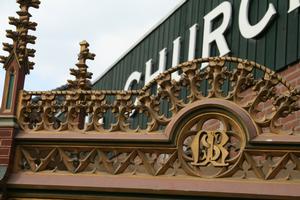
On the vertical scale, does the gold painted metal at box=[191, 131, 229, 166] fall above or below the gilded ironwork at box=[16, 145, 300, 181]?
above

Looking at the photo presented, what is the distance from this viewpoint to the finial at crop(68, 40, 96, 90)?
29.7ft

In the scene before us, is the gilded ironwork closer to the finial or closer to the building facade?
the building facade

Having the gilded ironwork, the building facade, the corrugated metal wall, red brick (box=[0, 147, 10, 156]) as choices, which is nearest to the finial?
the building facade

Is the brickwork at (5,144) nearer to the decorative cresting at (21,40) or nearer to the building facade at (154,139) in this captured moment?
the building facade at (154,139)

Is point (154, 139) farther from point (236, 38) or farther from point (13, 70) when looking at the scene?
Result: point (236, 38)

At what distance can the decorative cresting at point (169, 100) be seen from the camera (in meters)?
7.05

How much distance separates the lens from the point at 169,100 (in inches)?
294

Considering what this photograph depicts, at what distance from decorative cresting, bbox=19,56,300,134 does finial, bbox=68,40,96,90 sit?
0.94m

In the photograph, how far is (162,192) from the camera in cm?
705

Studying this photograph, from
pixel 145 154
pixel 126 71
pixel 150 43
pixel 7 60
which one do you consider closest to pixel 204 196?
pixel 145 154

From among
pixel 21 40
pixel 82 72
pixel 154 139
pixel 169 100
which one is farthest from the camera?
pixel 82 72

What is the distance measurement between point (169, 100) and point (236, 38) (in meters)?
4.83

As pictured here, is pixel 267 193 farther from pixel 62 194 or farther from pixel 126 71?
pixel 126 71

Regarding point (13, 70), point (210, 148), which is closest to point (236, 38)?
point (13, 70)
